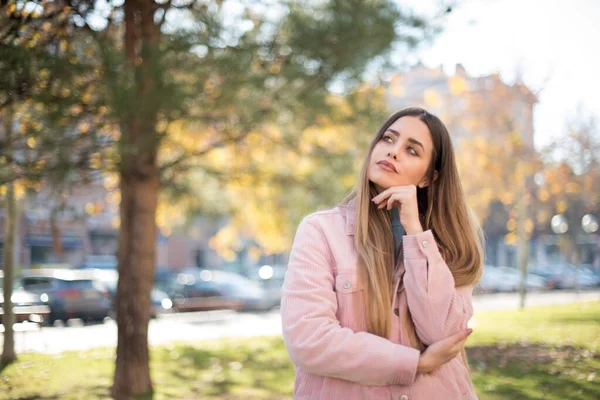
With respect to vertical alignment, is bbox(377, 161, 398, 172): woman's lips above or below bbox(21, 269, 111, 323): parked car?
above

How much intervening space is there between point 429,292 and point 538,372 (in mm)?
5884

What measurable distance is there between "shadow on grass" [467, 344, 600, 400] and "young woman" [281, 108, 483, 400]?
13.8 feet

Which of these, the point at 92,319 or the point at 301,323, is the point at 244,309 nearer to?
the point at 92,319

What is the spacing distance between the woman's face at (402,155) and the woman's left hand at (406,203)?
10 centimetres

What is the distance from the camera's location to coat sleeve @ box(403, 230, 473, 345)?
2201mm

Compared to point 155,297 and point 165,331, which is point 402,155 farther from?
point 155,297

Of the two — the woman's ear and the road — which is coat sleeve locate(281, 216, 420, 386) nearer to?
the woman's ear

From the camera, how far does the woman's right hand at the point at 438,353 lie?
7.02 ft

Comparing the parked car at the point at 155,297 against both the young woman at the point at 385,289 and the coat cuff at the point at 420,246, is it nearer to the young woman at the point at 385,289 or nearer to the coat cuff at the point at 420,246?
the young woman at the point at 385,289

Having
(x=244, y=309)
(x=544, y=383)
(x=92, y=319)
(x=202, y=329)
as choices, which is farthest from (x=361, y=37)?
(x=244, y=309)

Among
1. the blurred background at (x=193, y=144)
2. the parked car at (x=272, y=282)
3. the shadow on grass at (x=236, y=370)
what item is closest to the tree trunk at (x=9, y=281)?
the blurred background at (x=193, y=144)

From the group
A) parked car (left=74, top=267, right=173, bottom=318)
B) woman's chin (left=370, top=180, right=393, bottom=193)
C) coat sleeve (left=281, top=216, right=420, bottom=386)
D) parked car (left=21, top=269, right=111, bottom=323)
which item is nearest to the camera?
coat sleeve (left=281, top=216, right=420, bottom=386)

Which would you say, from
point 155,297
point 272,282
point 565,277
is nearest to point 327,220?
point 155,297

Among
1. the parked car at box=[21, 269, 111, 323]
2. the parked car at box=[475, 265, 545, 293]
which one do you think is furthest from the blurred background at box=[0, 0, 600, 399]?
the parked car at box=[475, 265, 545, 293]
